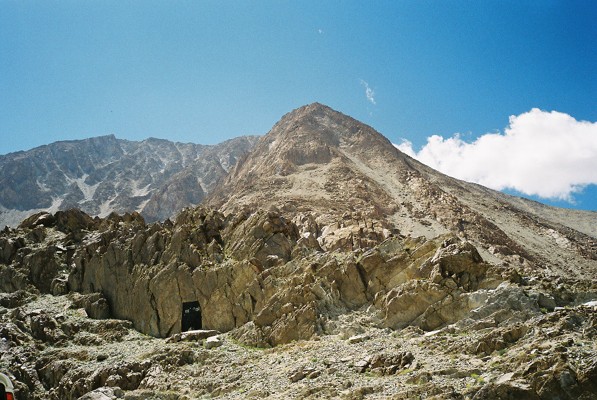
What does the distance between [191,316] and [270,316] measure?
738 cm

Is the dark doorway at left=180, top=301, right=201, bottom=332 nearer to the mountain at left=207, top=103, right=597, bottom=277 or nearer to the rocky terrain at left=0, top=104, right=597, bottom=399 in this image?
the rocky terrain at left=0, top=104, right=597, bottom=399

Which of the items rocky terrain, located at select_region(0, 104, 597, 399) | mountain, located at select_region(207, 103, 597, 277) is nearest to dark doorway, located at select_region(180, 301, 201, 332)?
rocky terrain, located at select_region(0, 104, 597, 399)

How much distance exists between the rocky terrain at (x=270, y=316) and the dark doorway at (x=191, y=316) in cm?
7

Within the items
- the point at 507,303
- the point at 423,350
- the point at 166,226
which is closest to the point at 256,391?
the point at 423,350

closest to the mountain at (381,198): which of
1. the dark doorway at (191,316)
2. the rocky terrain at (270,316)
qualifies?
the rocky terrain at (270,316)

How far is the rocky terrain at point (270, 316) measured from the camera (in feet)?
61.9

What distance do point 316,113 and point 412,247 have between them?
133368mm

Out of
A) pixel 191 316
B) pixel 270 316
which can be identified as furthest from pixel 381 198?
pixel 270 316

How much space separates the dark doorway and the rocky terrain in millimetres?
73

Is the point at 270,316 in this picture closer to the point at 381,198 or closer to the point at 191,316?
the point at 191,316

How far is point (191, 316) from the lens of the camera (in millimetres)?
36094

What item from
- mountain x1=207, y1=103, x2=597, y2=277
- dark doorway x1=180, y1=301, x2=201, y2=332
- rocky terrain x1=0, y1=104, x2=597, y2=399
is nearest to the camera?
rocky terrain x1=0, y1=104, x2=597, y2=399

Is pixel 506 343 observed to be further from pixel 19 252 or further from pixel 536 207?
pixel 536 207

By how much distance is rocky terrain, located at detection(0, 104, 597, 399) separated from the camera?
743 inches
